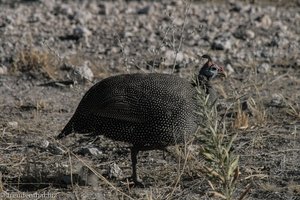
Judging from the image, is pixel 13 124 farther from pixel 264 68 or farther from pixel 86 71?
pixel 264 68

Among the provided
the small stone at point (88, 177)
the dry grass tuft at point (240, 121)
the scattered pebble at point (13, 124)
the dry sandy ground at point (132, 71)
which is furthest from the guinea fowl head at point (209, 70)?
the scattered pebble at point (13, 124)

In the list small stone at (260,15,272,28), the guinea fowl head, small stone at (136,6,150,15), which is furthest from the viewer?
small stone at (136,6,150,15)

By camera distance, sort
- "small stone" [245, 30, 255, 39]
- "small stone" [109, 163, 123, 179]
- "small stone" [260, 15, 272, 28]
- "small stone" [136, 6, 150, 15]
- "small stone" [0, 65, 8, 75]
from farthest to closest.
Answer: "small stone" [136, 6, 150, 15] < "small stone" [260, 15, 272, 28] < "small stone" [245, 30, 255, 39] < "small stone" [0, 65, 8, 75] < "small stone" [109, 163, 123, 179]

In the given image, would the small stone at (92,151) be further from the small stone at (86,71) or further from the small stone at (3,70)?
the small stone at (3,70)

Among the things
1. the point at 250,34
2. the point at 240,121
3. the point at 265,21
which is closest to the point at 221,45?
the point at 250,34

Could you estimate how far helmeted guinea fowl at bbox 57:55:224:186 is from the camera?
16.4 ft

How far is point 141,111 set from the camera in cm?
500

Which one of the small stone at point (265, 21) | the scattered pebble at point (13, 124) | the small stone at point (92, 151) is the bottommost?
the scattered pebble at point (13, 124)

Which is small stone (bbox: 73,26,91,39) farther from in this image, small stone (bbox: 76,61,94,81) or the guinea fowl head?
the guinea fowl head

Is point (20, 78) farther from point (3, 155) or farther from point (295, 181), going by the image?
point (295, 181)

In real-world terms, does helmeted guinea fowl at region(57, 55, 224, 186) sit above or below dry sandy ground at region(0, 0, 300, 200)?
above

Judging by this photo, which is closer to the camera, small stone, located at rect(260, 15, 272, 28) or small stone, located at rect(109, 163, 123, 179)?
small stone, located at rect(109, 163, 123, 179)

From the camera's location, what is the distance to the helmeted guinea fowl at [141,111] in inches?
197

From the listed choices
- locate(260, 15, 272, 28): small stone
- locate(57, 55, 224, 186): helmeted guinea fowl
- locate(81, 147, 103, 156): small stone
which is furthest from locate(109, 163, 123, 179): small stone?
locate(260, 15, 272, 28): small stone
